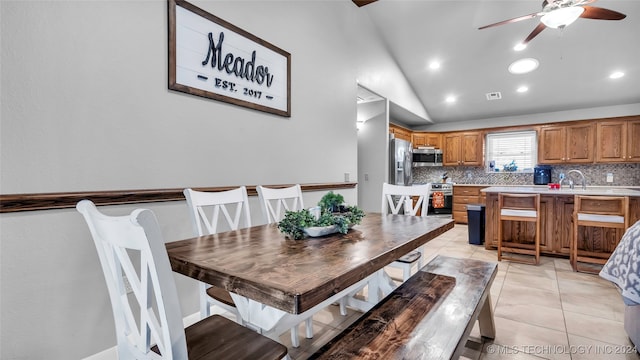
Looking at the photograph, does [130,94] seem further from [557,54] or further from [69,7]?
[557,54]

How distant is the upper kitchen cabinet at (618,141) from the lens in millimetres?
5203

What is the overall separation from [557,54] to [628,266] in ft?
13.8

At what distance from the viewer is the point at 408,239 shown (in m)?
1.35

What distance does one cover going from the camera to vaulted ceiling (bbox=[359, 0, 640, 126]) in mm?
3949

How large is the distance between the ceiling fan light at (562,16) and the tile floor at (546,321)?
8.43ft

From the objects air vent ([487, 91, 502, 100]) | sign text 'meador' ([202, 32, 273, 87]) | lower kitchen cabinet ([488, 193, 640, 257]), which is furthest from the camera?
air vent ([487, 91, 502, 100])

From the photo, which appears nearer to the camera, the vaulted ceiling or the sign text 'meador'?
the sign text 'meador'

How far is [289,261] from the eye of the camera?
3.40 feet

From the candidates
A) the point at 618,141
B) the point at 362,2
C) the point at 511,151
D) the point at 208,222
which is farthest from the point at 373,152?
the point at 618,141

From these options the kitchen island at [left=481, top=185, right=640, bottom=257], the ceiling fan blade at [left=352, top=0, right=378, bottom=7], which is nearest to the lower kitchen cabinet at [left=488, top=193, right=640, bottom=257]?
the kitchen island at [left=481, top=185, right=640, bottom=257]

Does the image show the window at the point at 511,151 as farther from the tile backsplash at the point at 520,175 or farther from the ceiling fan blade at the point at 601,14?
the ceiling fan blade at the point at 601,14

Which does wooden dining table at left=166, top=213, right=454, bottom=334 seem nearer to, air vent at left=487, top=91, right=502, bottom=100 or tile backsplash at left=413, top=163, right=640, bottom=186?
air vent at left=487, top=91, right=502, bottom=100

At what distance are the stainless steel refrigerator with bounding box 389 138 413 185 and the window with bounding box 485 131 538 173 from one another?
2.32 meters

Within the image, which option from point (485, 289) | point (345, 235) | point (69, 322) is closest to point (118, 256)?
point (345, 235)
